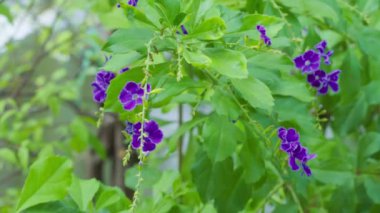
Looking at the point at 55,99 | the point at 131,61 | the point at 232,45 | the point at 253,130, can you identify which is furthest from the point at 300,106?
the point at 55,99

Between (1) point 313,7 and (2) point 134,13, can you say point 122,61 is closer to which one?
(2) point 134,13

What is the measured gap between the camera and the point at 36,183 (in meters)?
0.86

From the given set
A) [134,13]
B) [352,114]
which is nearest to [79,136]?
[352,114]

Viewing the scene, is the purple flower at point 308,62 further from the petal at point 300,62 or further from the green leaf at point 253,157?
the green leaf at point 253,157

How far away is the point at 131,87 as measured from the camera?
2.76ft

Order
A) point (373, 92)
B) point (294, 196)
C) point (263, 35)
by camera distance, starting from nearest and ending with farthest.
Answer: point (263, 35) < point (294, 196) < point (373, 92)

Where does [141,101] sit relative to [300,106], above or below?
above

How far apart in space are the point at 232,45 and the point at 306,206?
1.95 feet

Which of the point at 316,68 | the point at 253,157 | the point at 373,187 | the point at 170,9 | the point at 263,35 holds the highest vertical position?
the point at 170,9

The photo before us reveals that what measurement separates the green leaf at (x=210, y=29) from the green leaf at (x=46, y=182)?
0.90ft

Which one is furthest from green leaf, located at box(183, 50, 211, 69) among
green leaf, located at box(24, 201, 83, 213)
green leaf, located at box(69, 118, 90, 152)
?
green leaf, located at box(69, 118, 90, 152)

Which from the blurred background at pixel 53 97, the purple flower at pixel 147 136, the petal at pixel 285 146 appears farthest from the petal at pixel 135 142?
the blurred background at pixel 53 97

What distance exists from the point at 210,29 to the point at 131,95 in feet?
0.48

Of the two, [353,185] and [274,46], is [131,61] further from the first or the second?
[353,185]
